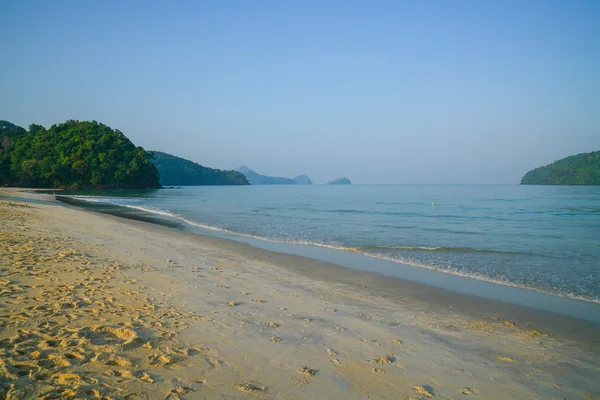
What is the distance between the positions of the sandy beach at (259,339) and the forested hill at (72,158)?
9005cm

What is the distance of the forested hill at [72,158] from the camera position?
81.7m

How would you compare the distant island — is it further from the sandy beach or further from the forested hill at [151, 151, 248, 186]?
the forested hill at [151, 151, 248, 186]

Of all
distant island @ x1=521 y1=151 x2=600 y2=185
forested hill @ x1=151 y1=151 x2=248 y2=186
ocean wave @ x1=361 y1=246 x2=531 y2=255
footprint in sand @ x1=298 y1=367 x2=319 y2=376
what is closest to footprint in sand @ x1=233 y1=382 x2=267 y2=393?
footprint in sand @ x1=298 y1=367 x2=319 y2=376

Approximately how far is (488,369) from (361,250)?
9.91m

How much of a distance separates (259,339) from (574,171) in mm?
164521

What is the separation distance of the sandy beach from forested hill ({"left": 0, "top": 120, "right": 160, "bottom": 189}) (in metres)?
90.0

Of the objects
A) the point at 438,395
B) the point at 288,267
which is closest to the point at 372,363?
the point at 438,395

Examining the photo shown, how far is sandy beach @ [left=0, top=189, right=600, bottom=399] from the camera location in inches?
140

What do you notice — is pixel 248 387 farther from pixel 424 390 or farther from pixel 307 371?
pixel 424 390

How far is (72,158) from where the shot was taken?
85.9 meters

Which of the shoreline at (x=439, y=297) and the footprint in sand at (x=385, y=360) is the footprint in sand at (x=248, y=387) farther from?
the shoreline at (x=439, y=297)

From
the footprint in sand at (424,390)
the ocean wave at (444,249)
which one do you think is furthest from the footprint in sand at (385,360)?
the ocean wave at (444,249)

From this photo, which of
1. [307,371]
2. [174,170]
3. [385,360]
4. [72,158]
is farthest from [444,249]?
[174,170]

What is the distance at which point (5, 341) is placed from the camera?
3.87 metres
